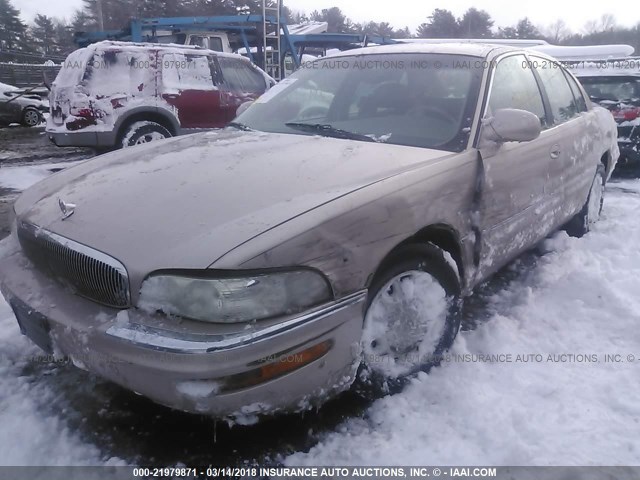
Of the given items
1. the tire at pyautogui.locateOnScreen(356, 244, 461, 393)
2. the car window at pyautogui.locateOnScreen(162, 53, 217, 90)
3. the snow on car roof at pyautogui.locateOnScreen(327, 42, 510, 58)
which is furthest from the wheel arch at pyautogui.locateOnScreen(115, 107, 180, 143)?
the tire at pyautogui.locateOnScreen(356, 244, 461, 393)

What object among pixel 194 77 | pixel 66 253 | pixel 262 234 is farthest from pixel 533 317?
pixel 194 77

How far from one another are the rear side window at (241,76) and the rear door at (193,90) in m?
0.23

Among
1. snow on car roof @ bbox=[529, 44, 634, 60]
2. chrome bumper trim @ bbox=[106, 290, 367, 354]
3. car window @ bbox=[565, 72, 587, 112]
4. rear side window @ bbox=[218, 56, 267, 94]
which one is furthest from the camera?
snow on car roof @ bbox=[529, 44, 634, 60]

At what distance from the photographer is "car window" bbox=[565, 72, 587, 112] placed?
414cm

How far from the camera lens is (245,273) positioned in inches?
66.7

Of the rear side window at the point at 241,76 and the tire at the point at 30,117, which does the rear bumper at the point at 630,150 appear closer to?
the rear side window at the point at 241,76

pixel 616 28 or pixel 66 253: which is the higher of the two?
pixel 616 28

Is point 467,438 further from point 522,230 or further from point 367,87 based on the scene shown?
point 367,87

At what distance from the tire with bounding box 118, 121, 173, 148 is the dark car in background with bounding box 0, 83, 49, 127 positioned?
824 centimetres

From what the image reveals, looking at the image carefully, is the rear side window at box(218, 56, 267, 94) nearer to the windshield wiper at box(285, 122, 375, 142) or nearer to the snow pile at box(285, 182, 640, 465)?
the windshield wiper at box(285, 122, 375, 142)

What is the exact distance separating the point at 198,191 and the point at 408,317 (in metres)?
1.13

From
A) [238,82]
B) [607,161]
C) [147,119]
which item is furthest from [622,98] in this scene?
[147,119]

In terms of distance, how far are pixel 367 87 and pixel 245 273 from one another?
6.01 ft

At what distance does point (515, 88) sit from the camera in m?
3.19
